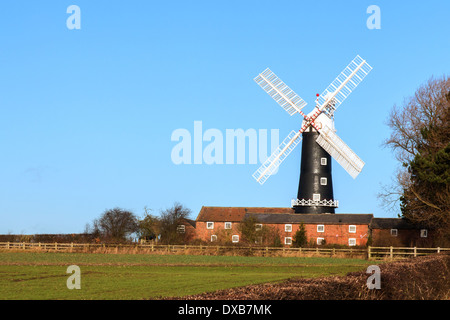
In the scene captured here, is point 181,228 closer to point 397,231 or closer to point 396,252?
point 397,231

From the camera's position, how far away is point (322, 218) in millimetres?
68625

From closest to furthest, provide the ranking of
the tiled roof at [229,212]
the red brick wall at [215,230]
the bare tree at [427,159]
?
the bare tree at [427,159], the red brick wall at [215,230], the tiled roof at [229,212]

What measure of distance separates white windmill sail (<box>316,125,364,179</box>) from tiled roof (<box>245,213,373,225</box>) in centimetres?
939

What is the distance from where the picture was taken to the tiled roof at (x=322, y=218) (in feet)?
225

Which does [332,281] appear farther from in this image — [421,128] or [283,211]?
[283,211]

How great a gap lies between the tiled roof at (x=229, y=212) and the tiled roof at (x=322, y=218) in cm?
434

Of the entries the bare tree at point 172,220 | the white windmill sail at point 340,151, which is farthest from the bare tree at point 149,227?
the white windmill sail at point 340,151

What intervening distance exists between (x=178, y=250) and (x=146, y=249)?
2.82 metres

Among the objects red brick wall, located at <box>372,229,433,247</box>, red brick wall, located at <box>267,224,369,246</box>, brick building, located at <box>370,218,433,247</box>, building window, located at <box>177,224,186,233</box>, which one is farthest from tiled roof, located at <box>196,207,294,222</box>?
red brick wall, located at <box>372,229,433,247</box>

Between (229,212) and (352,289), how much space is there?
65.0 meters

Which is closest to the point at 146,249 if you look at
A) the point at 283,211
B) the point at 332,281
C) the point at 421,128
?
the point at 421,128

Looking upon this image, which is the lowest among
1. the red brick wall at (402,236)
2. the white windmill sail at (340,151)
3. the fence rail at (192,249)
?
the fence rail at (192,249)

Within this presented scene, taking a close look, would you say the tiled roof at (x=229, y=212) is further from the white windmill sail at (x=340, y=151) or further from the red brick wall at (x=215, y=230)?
the white windmill sail at (x=340, y=151)
